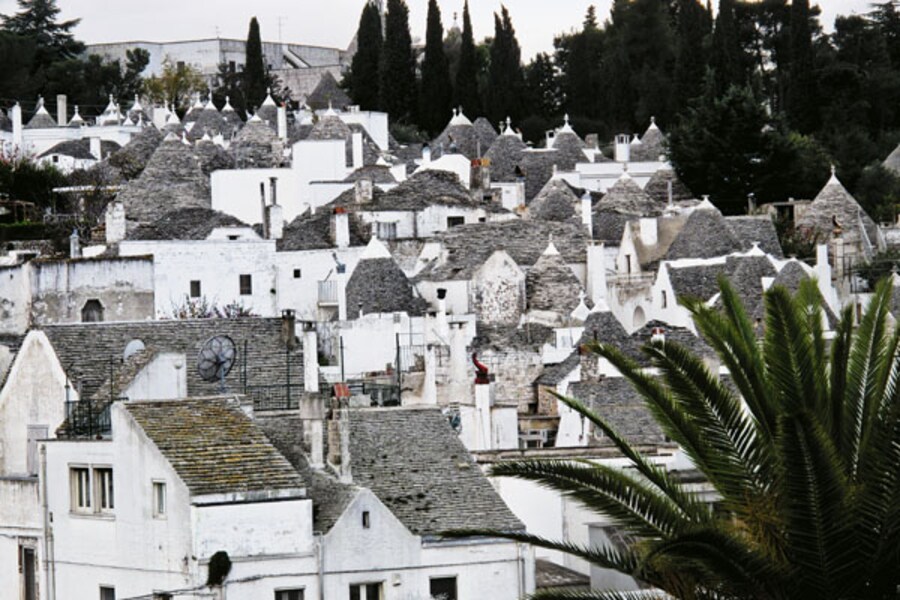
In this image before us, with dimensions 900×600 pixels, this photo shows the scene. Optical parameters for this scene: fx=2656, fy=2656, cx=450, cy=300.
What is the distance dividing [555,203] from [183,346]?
4054 cm

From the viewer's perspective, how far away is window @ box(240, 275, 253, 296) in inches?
2773

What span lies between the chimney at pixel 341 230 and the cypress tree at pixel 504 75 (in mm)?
43547

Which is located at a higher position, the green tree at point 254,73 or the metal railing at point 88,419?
the green tree at point 254,73

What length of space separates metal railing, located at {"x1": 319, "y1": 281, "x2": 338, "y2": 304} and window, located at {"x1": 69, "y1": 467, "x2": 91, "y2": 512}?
34.3 m

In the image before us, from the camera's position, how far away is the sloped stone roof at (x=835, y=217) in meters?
82.4

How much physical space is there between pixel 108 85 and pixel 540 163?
45864 millimetres

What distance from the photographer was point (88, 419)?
3838 centimetres

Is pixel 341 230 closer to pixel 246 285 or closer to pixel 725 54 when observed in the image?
pixel 246 285

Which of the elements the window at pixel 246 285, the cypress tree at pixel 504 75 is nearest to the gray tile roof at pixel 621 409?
the window at pixel 246 285

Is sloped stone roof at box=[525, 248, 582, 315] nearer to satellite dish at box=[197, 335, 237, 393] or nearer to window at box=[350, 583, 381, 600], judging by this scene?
satellite dish at box=[197, 335, 237, 393]

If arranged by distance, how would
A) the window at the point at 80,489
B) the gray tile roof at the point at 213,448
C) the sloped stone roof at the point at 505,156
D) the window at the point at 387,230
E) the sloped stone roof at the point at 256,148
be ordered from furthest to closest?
the sloped stone roof at the point at 505,156
the sloped stone roof at the point at 256,148
the window at the point at 387,230
the window at the point at 80,489
the gray tile roof at the point at 213,448

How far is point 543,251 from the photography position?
73625mm

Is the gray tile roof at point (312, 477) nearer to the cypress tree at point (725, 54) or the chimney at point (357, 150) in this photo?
the chimney at point (357, 150)

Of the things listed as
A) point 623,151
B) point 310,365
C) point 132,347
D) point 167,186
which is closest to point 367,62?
point 623,151
